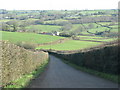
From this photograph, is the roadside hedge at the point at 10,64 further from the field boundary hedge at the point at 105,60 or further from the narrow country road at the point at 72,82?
the field boundary hedge at the point at 105,60

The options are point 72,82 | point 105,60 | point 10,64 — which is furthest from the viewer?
point 105,60

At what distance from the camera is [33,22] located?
475 ft

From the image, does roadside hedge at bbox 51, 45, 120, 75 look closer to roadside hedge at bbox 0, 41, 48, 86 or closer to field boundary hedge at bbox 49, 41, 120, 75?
field boundary hedge at bbox 49, 41, 120, 75

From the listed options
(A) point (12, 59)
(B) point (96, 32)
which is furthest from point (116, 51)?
(B) point (96, 32)

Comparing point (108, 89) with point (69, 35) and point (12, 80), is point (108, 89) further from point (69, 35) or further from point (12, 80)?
point (69, 35)

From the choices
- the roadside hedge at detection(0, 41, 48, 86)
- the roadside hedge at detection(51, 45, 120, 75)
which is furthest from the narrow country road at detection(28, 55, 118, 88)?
the roadside hedge at detection(0, 41, 48, 86)

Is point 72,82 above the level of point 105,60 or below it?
below

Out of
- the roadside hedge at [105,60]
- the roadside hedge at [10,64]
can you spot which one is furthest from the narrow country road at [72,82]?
the roadside hedge at [10,64]

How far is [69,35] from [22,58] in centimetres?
8811

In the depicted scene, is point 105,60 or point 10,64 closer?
point 10,64

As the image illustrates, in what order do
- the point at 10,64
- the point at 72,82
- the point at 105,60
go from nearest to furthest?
1. the point at 10,64
2. the point at 72,82
3. the point at 105,60

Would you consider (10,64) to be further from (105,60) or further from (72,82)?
(105,60)

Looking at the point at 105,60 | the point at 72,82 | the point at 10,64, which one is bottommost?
the point at 72,82

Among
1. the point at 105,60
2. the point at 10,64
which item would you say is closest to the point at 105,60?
the point at 105,60
